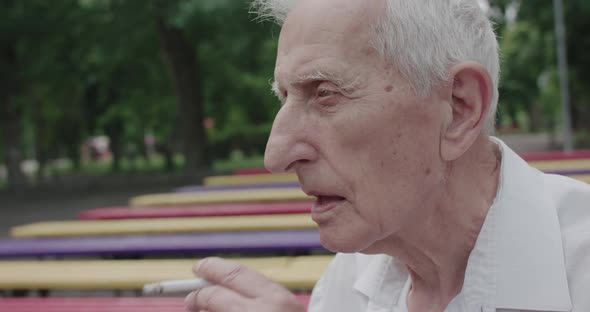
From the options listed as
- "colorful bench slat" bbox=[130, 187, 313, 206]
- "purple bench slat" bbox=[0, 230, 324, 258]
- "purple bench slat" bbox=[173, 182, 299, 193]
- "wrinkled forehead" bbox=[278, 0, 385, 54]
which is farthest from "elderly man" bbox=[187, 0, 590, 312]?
"purple bench slat" bbox=[173, 182, 299, 193]

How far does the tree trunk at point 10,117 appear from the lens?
17453 millimetres

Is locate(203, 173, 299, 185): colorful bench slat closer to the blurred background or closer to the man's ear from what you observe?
the man's ear

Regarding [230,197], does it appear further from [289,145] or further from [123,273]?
[289,145]

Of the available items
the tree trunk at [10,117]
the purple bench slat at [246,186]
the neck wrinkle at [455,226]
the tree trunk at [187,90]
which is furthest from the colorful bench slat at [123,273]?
the tree trunk at [10,117]

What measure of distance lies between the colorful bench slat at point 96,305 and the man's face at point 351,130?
1443mm

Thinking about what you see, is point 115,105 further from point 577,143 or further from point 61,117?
point 577,143

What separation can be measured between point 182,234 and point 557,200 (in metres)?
3.00

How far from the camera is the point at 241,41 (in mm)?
15328

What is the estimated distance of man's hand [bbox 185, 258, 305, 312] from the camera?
1122 millimetres

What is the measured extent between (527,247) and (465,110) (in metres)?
0.26

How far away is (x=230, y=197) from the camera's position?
17.1 feet

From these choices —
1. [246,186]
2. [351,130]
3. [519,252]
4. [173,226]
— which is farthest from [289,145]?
[246,186]

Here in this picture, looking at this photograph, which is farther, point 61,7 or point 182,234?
point 61,7

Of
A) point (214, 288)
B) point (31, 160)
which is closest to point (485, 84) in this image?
point (214, 288)
